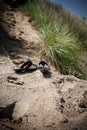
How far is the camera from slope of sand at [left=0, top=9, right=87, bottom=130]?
291cm

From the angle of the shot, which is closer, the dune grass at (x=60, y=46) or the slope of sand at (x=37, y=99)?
the slope of sand at (x=37, y=99)

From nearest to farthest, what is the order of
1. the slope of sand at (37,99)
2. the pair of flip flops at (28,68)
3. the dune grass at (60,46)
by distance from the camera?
the slope of sand at (37,99) → the pair of flip flops at (28,68) → the dune grass at (60,46)

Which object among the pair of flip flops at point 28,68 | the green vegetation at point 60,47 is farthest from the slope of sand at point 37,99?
the green vegetation at point 60,47

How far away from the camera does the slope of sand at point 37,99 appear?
115 inches

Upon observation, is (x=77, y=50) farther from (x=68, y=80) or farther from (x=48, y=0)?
(x=48, y=0)

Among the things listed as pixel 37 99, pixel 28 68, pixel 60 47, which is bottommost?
pixel 37 99

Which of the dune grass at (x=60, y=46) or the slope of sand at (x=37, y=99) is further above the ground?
the dune grass at (x=60, y=46)

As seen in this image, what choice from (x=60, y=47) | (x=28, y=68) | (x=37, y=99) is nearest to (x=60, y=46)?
(x=60, y=47)

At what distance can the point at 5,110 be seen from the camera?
3.05 m

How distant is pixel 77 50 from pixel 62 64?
2.66 feet

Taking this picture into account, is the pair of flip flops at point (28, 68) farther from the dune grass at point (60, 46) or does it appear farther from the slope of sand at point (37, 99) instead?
the dune grass at point (60, 46)

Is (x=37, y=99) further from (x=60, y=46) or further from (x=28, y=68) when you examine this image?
(x=60, y=46)

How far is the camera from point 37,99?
3.36 metres

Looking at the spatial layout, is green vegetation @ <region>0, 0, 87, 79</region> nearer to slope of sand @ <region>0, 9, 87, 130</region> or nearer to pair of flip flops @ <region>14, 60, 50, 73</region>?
slope of sand @ <region>0, 9, 87, 130</region>
